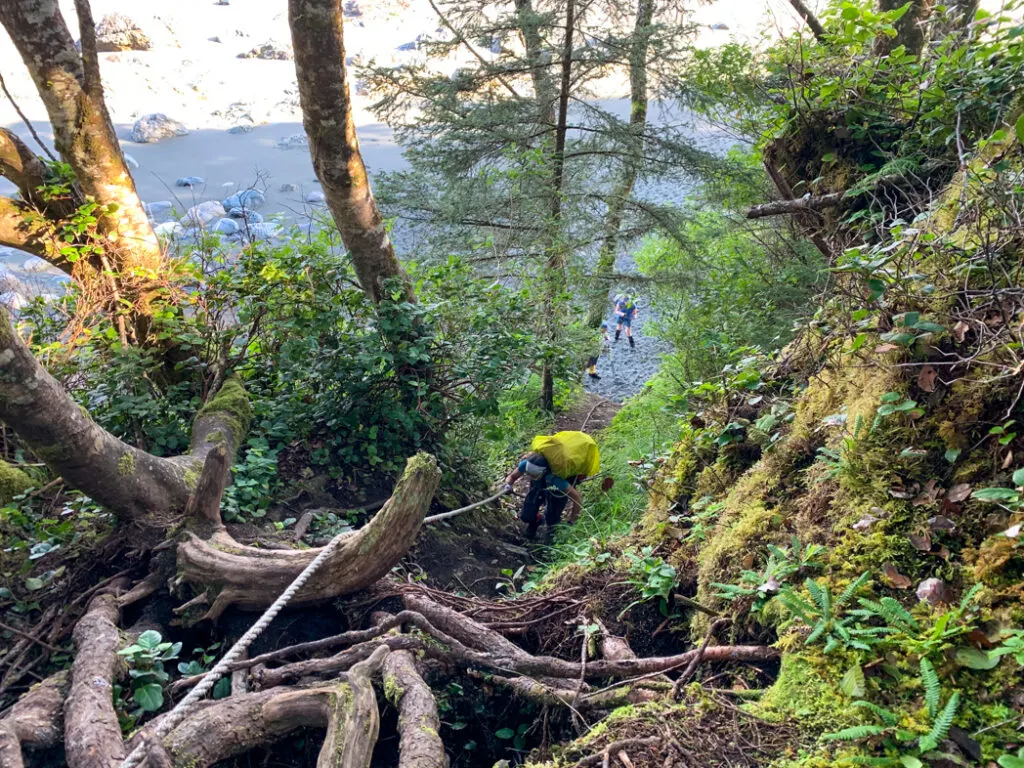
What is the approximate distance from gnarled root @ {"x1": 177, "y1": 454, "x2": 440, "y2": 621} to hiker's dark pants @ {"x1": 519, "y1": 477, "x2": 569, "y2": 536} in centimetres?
294

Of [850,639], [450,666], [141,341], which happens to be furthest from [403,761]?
[141,341]

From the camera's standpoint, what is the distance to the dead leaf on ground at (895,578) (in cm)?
202

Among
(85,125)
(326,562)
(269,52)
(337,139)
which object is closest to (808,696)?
(326,562)

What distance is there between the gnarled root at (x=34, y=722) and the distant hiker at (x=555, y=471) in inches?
144

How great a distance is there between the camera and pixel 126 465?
10.8 feet

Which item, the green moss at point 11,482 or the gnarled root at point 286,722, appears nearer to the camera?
the gnarled root at point 286,722

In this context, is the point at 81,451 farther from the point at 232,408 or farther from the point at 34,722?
the point at 232,408

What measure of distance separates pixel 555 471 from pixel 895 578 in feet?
12.7

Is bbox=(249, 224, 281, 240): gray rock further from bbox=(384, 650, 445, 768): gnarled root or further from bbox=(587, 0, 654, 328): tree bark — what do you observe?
bbox=(587, 0, 654, 328): tree bark

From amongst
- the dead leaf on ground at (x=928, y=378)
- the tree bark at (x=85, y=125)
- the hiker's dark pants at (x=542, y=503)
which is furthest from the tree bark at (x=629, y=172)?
the dead leaf on ground at (x=928, y=378)

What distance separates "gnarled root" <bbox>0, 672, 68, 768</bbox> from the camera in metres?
2.05

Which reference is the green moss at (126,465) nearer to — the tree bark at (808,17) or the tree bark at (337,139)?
the tree bark at (337,139)

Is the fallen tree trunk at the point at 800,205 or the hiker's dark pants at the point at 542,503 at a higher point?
the fallen tree trunk at the point at 800,205

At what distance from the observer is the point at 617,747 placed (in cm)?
191
